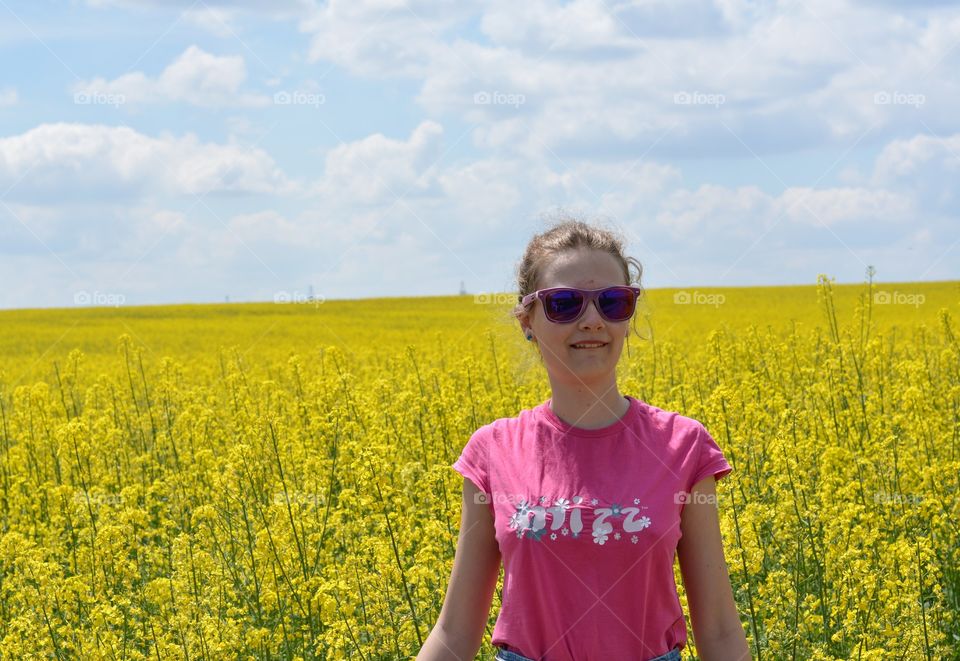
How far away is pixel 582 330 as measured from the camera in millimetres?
2404

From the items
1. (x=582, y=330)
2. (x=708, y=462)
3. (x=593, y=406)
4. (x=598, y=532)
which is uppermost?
(x=582, y=330)

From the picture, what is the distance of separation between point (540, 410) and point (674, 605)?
531 millimetres

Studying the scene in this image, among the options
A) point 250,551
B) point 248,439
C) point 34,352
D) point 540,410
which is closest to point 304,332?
point 34,352

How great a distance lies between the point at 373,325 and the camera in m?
35.2

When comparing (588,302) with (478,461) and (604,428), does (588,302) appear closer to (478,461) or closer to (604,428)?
(604,428)

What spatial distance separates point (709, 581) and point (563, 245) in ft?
2.70

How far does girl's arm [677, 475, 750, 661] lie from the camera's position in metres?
2.30

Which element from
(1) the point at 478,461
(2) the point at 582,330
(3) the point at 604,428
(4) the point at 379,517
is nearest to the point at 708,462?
(3) the point at 604,428

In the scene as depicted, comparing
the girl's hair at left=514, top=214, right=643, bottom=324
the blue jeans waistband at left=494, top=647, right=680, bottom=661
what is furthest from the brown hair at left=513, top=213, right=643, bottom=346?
the blue jeans waistband at left=494, top=647, right=680, bottom=661

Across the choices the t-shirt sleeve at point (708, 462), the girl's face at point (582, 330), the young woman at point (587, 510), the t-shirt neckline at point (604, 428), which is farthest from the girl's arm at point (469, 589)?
the t-shirt sleeve at point (708, 462)

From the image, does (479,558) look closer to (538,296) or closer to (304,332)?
(538,296)

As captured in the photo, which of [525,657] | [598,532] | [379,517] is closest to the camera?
[598,532]

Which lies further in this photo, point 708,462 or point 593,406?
point 593,406

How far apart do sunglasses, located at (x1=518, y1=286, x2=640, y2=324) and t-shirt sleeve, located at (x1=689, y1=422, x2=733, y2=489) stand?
31 cm
